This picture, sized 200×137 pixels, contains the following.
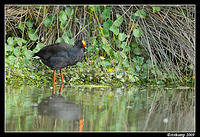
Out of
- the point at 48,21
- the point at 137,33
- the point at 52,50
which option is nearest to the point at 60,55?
the point at 52,50

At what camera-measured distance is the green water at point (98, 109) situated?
151 inches

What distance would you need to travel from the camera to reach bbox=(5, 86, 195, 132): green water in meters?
3.83

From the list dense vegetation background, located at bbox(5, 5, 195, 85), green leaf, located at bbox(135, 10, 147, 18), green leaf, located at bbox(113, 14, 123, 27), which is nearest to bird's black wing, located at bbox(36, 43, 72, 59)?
dense vegetation background, located at bbox(5, 5, 195, 85)

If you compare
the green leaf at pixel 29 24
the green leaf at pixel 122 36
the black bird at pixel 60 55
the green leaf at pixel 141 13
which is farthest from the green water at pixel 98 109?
the green leaf at pixel 29 24

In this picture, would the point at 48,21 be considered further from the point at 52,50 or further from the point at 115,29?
the point at 115,29

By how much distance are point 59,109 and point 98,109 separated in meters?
0.53

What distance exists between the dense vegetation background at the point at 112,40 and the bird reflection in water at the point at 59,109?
5.76ft

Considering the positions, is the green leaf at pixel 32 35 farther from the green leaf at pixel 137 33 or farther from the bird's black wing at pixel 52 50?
the green leaf at pixel 137 33

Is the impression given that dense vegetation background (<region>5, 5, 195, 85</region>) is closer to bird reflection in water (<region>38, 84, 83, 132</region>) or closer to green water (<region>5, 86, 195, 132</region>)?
green water (<region>5, 86, 195, 132</region>)

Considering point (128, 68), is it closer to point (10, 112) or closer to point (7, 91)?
point (7, 91)

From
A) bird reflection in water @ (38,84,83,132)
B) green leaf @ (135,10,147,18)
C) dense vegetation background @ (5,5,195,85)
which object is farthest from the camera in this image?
green leaf @ (135,10,147,18)

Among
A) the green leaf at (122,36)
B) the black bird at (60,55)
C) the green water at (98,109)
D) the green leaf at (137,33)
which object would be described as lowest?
the green water at (98,109)

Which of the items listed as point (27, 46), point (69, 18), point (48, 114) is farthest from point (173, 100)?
point (27, 46)

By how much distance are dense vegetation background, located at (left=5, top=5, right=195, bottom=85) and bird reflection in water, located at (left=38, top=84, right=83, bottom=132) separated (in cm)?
176
